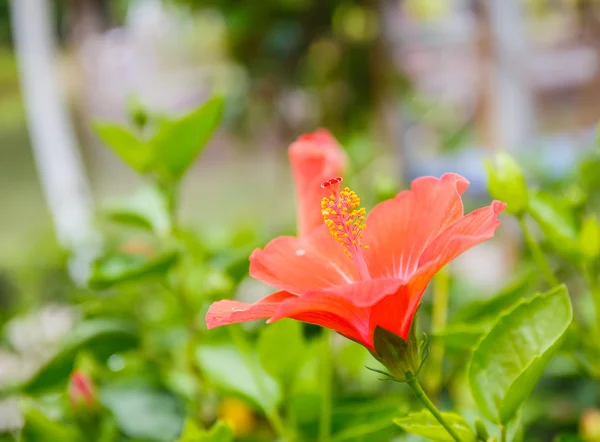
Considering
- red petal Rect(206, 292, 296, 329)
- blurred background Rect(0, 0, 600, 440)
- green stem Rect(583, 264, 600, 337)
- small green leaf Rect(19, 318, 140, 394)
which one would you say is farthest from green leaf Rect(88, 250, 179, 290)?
blurred background Rect(0, 0, 600, 440)

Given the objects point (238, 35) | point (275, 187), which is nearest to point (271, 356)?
point (238, 35)

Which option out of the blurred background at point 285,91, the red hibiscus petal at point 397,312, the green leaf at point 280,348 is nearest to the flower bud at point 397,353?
the red hibiscus petal at point 397,312

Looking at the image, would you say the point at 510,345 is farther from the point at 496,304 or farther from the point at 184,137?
the point at 184,137

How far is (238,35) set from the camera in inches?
64.8

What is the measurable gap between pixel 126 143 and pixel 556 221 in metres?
0.28

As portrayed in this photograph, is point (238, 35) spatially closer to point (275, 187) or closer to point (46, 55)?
point (46, 55)

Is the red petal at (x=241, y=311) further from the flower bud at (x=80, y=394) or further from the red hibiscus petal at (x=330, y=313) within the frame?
the flower bud at (x=80, y=394)

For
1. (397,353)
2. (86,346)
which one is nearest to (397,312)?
(397,353)

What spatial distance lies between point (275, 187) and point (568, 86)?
3.95 feet

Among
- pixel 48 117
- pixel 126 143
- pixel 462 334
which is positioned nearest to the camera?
pixel 462 334

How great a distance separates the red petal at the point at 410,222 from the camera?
0.23 m

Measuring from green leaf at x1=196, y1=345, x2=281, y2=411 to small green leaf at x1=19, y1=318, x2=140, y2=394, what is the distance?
7cm

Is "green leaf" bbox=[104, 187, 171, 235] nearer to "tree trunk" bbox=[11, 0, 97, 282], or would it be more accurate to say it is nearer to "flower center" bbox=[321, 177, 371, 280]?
"flower center" bbox=[321, 177, 371, 280]

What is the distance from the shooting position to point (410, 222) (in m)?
0.24
